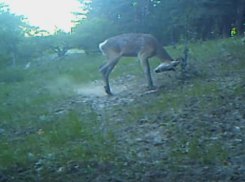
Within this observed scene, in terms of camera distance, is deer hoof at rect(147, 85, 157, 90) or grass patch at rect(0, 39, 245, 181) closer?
grass patch at rect(0, 39, 245, 181)

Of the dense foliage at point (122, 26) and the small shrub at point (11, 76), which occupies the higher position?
the dense foliage at point (122, 26)

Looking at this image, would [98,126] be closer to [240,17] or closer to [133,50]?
[133,50]

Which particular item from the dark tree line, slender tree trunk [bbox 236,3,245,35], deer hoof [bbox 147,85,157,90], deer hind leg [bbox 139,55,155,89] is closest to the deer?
deer hind leg [bbox 139,55,155,89]

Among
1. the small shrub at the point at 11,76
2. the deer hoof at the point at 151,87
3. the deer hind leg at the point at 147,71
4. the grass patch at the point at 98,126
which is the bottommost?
the small shrub at the point at 11,76

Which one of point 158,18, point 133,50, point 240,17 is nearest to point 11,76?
point 133,50

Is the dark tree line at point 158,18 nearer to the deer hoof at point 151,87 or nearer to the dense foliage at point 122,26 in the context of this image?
the dense foliage at point 122,26

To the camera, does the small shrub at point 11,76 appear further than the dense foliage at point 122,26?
No

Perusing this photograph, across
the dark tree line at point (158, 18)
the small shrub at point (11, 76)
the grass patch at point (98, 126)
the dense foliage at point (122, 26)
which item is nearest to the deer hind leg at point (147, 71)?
the grass patch at point (98, 126)

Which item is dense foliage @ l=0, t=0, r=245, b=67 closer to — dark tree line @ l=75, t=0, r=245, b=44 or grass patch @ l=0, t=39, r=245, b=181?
dark tree line @ l=75, t=0, r=245, b=44

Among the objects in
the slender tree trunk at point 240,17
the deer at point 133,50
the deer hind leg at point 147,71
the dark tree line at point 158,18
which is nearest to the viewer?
the deer hind leg at point 147,71

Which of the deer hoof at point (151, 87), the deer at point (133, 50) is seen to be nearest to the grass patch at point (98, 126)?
the deer hoof at point (151, 87)

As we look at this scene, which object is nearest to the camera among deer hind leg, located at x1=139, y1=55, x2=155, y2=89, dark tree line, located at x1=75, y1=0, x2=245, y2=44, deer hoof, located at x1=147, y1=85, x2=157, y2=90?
deer hoof, located at x1=147, y1=85, x2=157, y2=90

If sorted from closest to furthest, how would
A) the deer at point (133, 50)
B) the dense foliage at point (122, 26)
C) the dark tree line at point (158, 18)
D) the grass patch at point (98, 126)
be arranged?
the grass patch at point (98, 126), the deer at point (133, 50), the dense foliage at point (122, 26), the dark tree line at point (158, 18)

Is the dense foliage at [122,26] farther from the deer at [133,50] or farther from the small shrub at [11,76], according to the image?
the deer at [133,50]
